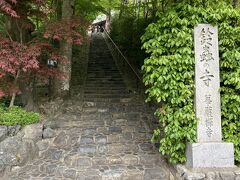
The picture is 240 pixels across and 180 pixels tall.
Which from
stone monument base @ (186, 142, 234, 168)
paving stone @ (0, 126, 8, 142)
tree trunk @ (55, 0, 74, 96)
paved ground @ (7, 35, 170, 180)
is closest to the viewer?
stone monument base @ (186, 142, 234, 168)

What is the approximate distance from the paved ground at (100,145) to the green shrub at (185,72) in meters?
0.88

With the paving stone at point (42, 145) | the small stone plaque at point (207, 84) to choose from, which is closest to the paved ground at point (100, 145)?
the paving stone at point (42, 145)

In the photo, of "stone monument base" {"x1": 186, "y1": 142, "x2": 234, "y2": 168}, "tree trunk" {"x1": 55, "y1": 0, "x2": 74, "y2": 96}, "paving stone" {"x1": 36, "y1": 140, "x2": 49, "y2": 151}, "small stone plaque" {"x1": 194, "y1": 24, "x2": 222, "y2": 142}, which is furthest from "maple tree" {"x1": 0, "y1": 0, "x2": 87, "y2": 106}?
"stone monument base" {"x1": 186, "y1": 142, "x2": 234, "y2": 168}

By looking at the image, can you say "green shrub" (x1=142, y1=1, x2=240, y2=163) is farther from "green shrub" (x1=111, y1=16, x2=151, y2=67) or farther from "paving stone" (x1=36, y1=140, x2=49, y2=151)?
"green shrub" (x1=111, y1=16, x2=151, y2=67)

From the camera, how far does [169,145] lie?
228 inches

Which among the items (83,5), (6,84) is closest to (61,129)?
(6,84)

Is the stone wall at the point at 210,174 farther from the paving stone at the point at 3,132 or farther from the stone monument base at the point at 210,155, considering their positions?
the paving stone at the point at 3,132

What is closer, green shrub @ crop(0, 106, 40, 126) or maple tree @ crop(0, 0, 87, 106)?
maple tree @ crop(0, 0, 87, 106)

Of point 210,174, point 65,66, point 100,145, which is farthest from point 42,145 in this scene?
point 210,174

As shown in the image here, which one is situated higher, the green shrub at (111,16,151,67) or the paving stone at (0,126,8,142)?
the green shrub at (111,16,151,67)

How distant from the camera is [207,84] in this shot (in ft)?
18.6

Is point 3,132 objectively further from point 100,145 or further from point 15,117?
point 100,145

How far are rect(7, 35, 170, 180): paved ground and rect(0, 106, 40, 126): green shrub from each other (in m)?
0.57

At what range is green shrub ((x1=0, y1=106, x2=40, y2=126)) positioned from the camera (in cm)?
659
